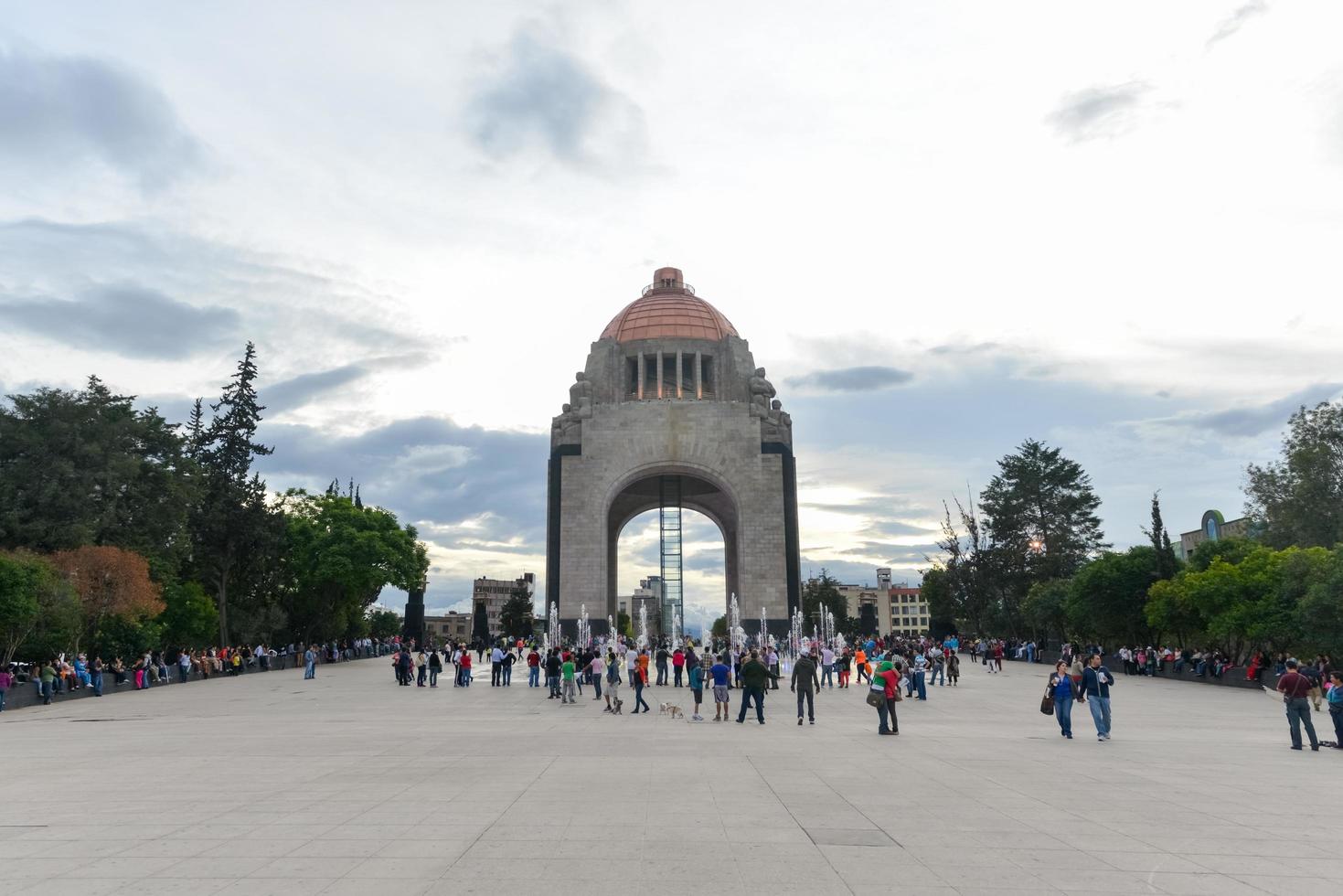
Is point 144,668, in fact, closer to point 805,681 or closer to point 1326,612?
point 805,681

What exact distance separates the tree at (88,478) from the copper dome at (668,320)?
2760 cm

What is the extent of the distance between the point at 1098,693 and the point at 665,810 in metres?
8.30

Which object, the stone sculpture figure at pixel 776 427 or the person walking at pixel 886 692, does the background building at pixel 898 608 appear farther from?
the person walking at pixel 886 692

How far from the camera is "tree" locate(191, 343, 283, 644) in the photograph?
38.1 m

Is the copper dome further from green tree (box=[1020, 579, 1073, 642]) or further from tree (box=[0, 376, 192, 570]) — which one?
tree (box=[0, 376, 192, 570])

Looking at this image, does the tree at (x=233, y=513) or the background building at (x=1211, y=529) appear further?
the background building at (x=1211, y=529)

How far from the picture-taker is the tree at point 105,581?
24922 millimetres

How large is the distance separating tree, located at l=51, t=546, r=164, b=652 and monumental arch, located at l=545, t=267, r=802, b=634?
22.5 metres

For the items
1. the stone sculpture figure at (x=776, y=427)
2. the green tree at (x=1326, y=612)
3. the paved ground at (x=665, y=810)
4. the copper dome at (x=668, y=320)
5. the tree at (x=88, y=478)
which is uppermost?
the copper dome at (x=668, y=320)

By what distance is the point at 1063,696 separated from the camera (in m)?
13.0

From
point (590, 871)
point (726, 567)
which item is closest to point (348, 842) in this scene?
point (590, 871)

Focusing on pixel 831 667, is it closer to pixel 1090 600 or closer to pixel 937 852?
pixel 1090 600

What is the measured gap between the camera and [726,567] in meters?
56.2

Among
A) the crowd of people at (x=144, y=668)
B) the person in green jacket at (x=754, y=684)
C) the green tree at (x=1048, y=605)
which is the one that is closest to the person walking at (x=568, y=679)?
the person in green jacket at (x=754, y=684)
